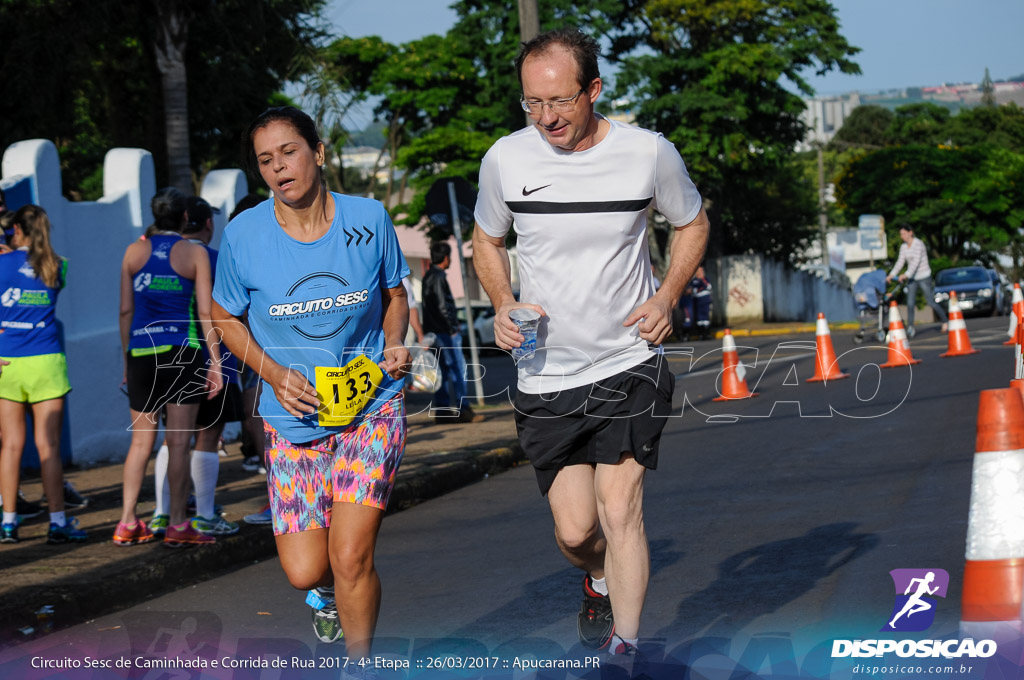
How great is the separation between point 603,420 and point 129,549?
3771 mm

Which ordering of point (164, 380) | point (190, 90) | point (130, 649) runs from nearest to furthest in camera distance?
point (130, 649) < point (164, 380) < point (190, 90)

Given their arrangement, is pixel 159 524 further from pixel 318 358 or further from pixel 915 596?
pixel 915 596

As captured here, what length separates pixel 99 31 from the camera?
16.2 m

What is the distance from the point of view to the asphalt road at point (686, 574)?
4672 millimetres

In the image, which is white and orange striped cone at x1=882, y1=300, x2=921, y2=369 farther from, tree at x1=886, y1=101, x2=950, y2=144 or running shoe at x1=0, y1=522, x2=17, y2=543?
tree at x1=886, y1=101, x2=950, y2=144

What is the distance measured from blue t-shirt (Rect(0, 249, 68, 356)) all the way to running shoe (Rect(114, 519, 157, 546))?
1.16 m

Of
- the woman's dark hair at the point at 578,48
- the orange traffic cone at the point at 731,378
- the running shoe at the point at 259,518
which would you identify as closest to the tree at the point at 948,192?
the orange traffic cone at the point at 731,378

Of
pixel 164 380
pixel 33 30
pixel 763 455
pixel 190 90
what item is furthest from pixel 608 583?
pixel 190 90

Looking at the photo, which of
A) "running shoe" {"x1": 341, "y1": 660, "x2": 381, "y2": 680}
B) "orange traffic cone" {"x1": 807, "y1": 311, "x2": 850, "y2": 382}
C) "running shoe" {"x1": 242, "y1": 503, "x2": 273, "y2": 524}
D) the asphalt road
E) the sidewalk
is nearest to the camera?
"running shoe" {"x1": 341, "y1": 660, "x2": 381, "y2": 680}

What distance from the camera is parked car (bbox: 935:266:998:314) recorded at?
120ft

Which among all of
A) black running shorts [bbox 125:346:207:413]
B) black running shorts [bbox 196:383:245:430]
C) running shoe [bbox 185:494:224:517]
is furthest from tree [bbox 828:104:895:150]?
black running shorts [bbox 125:346:207:413]

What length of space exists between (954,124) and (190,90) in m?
64.7

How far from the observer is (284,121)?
4297 mm

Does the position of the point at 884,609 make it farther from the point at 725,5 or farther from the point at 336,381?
the point at 725,5
